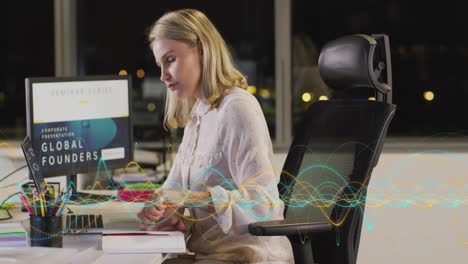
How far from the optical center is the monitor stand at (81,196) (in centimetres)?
284

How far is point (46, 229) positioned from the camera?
2.13m

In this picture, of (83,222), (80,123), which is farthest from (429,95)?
(83,222)

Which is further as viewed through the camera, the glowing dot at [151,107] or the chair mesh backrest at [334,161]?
the glowing dot at [151,107]

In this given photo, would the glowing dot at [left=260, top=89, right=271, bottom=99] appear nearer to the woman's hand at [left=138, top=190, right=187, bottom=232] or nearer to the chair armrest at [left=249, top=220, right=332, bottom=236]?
the woman's hand at [left=138, top=190, right=187, bottom=232]

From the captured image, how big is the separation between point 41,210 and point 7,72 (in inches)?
108

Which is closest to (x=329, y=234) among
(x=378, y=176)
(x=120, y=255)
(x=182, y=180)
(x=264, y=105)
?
(x=182, y=180)

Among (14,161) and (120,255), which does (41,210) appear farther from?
(14,161)

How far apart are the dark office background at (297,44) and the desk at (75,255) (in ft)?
7.83

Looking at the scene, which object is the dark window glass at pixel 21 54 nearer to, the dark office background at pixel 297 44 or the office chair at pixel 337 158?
the dark office background at pixel 297 44

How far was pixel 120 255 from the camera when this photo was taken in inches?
77.5

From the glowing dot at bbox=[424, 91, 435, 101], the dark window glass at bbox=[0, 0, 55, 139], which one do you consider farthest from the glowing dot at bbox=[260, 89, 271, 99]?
the dark window glass at bbox=[0, 0, 55, 139]

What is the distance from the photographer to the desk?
1.87m

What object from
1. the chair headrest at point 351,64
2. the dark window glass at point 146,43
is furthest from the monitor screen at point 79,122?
the dark window glass at point 146,43

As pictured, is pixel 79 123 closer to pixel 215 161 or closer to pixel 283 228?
pixel 215 161
